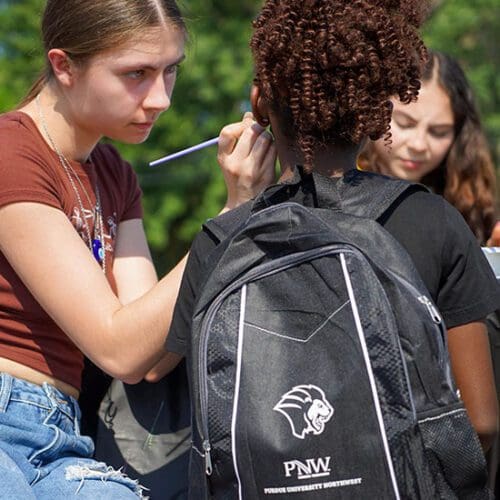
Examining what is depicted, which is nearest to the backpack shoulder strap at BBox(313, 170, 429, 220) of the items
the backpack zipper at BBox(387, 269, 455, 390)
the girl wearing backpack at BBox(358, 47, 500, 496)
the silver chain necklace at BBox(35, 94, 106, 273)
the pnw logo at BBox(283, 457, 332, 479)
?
the backpack zipper at BBox(387, 269, 455, 390)

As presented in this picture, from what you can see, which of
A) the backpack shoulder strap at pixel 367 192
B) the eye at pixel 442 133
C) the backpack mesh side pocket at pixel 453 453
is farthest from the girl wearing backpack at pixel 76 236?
the eye at pixel 442 133

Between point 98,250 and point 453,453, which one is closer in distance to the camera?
point 453,453

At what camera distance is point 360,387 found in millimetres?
1802

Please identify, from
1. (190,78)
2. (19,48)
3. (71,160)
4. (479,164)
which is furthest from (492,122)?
(71,160)

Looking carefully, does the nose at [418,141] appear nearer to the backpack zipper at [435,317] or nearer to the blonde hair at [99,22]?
the blonde hair at [99,22]

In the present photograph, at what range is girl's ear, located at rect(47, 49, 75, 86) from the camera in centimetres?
247

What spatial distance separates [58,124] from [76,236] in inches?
13.7

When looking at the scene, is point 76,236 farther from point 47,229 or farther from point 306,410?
point 306,410

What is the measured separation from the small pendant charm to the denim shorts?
1.16 feet

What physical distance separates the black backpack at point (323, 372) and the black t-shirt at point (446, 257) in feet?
0.17

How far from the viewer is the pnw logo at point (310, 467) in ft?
5.89

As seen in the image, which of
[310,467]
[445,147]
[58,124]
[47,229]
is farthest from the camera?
[445,147]

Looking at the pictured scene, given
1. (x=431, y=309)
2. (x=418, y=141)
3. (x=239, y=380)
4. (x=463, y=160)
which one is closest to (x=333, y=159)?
(x=431, y=309)

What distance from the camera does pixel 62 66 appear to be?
250cm
